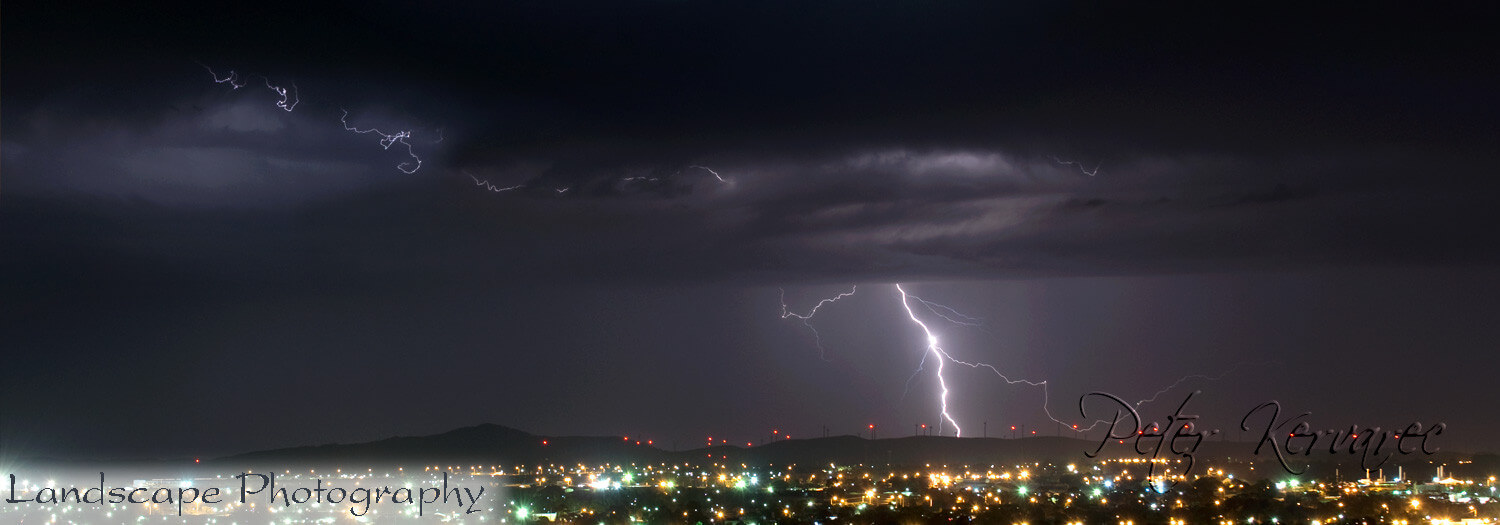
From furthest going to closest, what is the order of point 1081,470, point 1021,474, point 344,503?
1. point 1081,470
2. point 1021,474
3. point 344,503

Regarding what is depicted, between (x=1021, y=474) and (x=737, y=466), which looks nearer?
(x=1021, y=474)

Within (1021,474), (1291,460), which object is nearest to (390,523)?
(1021,474)

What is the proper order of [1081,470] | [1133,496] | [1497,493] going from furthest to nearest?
[1081,470] → [1497,493] → [1133,496]

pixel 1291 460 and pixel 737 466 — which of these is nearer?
pixel 1291 460

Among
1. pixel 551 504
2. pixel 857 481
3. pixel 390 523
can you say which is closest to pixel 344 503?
pixel 551 504

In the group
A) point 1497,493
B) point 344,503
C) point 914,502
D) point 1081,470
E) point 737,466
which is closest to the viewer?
point 344,503

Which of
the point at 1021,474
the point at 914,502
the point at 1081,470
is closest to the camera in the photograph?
the point at 914,502

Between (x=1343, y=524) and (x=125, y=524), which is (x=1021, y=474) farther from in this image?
(x=125, y=524)

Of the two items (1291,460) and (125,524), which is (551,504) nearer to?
(125,524)
